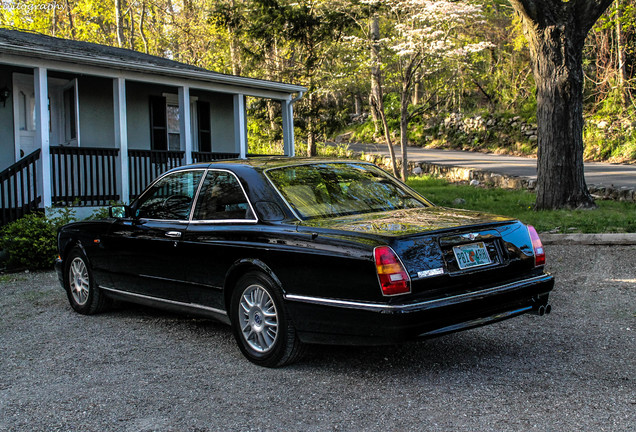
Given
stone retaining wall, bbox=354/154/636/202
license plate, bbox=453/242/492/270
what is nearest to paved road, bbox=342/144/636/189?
stone retaining wall, bbox=354/154/636/202

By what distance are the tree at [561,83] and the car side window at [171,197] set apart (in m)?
8.07

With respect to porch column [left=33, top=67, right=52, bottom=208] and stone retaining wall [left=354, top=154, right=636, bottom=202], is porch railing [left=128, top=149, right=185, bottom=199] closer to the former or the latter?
porch column [left=33, top=67, right=52, bottom=208]

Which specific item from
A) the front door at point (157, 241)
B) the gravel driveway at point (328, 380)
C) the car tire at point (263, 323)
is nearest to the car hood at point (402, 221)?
the car tire at point (263, 323)

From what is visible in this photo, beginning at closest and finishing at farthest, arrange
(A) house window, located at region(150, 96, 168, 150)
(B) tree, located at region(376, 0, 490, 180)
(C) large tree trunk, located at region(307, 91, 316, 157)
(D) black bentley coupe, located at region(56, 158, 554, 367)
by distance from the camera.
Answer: (D) black bentley coupe, located at region(56, 158, 554, 367) → (A) house window, located at region(150, 96, 168, 150) → (B) tree, located at region(376, 0, 490, 180) → (C) large tree trunk, located at region(307, 91, 316, 157)

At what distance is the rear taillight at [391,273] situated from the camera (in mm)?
3873

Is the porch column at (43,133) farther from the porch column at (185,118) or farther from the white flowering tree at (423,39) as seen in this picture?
the white flowering tree at (423,39)

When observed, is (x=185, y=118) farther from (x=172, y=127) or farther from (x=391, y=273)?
(x=391, y=273)

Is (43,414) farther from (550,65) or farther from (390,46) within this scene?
(390,46)

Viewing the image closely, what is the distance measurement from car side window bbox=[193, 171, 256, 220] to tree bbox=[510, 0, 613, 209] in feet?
26.8

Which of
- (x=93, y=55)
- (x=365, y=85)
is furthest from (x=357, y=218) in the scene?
(x=365, y=85)

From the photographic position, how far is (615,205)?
12.7m

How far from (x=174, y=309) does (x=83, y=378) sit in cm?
113

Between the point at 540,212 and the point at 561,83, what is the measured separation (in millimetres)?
2363

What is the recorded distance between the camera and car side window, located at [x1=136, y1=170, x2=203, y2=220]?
219 inches
